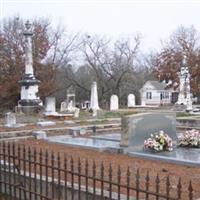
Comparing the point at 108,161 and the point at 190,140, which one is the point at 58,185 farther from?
the point at 190,140

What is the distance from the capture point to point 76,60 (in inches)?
2147

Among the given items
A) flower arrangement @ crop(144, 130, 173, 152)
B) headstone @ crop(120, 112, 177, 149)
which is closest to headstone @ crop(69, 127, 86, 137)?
headstone @ crop(120, 112, 177, 149)

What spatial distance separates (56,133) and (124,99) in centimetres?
4467

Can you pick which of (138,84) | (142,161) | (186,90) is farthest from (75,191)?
(138,84)

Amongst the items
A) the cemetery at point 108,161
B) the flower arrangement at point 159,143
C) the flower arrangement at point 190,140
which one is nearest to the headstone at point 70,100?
the cemetery at point 108,161

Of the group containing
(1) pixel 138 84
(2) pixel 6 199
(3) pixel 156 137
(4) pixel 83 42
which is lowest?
(2) pixel 6 199

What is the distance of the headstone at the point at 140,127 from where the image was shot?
11086 mm

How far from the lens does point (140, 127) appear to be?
1131cm

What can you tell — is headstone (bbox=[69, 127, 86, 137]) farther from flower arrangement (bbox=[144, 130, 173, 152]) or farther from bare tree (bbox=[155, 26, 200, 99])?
bare tree (bbox=[155, 26, 200, 99])

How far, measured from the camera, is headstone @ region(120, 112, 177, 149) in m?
11.1

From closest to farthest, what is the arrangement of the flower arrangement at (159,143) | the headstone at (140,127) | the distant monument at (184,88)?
the flower arrangement at (159,143) < the headstone at (140,127) < the distant monument at (184,88)

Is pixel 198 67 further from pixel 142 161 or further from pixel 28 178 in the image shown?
pixel 28 178

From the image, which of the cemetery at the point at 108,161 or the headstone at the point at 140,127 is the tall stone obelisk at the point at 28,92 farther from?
the headstone at the point at 140,127

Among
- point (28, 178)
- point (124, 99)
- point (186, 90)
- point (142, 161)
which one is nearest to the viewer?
point (28, 178)
